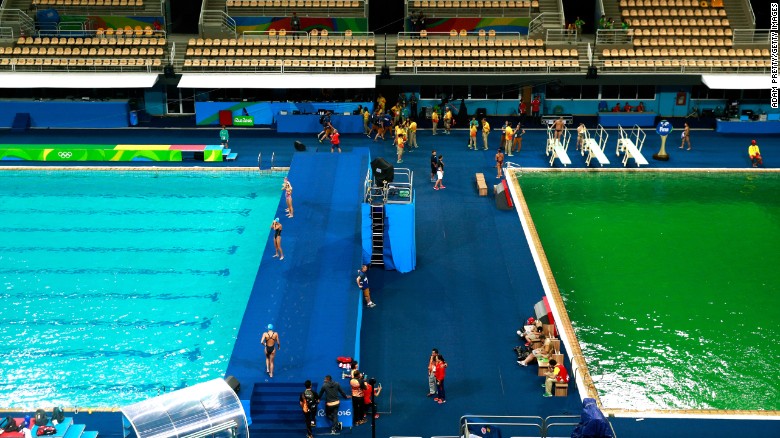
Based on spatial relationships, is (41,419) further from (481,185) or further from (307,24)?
(307,24)

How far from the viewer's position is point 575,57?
153 feet

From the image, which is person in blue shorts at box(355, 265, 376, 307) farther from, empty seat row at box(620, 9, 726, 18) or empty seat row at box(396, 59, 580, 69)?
empty seat row at box(620, 9, 726, 18)

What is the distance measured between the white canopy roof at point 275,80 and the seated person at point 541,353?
74.9ft

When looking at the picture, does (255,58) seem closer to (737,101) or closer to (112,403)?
(737,101)

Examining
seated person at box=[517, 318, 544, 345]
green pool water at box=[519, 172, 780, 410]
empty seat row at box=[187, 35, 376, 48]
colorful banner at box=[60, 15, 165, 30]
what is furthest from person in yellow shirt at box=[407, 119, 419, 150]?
seated person at box=[517, 318, 544, 345]

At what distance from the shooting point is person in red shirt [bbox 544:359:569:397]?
23.0m

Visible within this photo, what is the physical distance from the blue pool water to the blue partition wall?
6.68m

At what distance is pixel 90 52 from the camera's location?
47375mm

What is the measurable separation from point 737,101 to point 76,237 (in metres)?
32.0

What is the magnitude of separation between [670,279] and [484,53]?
789 inches

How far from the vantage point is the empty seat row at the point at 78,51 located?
4703 cm

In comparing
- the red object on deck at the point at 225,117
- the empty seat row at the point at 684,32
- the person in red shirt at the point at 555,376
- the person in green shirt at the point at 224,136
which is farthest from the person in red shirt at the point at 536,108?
the person in red shirt at the point at 555,376

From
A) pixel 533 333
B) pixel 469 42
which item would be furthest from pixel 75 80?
pixel 533 333

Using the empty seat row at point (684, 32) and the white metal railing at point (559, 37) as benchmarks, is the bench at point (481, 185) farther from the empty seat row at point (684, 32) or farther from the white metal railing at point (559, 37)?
the empty seat row at point (684, 32)
